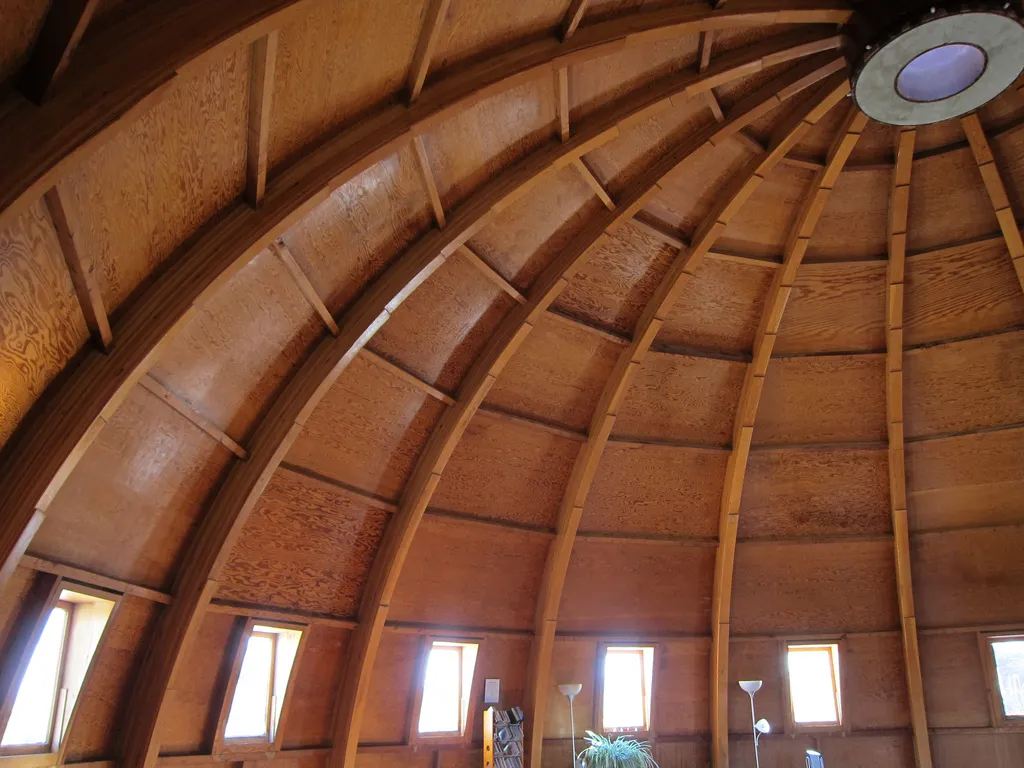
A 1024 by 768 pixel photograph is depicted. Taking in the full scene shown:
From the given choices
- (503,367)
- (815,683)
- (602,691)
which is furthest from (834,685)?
(503,367)

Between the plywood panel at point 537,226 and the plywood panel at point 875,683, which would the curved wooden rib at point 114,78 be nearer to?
the plywood panel at point 537,226

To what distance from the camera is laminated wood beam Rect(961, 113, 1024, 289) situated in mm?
10406

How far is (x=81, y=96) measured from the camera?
498cm

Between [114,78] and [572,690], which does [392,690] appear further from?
[114,78]

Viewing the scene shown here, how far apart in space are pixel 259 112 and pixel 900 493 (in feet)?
37.6

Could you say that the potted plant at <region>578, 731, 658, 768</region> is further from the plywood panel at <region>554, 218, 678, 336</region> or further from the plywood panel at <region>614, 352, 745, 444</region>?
the plywood panel at <region>554, 218, 678, 336</region>

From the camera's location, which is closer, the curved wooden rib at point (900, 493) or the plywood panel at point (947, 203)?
the plywood panel at point (947, 203)

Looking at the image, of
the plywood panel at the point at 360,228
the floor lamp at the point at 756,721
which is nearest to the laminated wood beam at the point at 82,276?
the plywood panel at the point at 360,228

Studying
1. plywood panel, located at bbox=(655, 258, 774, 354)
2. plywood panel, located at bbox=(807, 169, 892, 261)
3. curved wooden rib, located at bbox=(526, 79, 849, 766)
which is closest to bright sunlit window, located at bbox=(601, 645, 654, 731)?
curved wooden rib, located at bbox=(526, 79, 849, 766)

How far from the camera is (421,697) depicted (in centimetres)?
1218

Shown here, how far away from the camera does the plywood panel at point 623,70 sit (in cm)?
878

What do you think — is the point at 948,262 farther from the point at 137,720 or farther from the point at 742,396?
the point at 137,720

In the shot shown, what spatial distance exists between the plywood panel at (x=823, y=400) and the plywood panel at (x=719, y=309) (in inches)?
35.0

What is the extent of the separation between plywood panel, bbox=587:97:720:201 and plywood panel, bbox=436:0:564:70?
2.21m
